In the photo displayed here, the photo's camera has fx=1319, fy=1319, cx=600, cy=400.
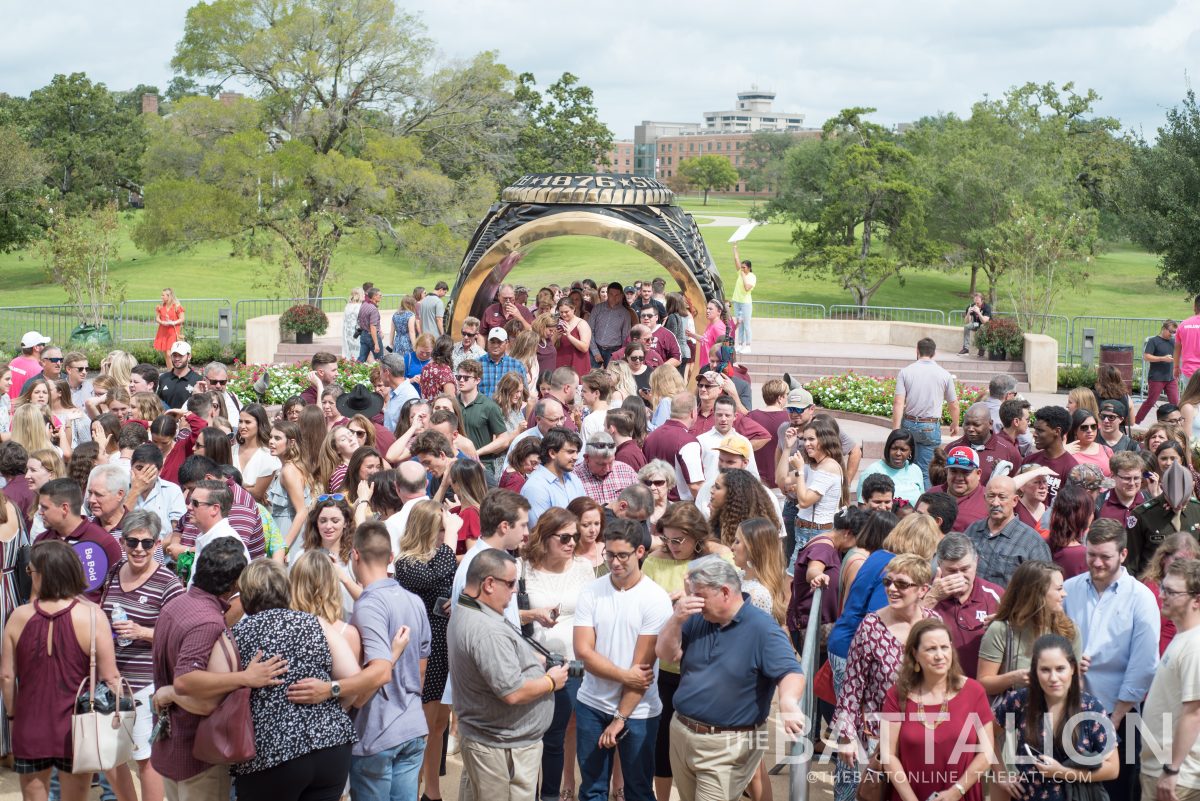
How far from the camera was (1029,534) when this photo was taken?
6961 millimetres

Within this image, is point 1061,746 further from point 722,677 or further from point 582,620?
point 582,620

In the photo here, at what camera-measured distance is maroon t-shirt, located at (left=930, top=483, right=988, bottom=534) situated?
786cm

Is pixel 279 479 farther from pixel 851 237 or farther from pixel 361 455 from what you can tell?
pixel 851 237

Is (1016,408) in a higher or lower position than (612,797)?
higher

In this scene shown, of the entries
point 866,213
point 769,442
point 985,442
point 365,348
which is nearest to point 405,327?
point 365,348

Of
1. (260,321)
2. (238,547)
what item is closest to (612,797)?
(238,547)


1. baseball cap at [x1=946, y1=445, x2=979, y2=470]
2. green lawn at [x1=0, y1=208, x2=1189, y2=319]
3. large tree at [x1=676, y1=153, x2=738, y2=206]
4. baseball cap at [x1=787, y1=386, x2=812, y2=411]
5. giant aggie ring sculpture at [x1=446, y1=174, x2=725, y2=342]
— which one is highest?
large tree at [x1=676, y1=153, x2=738, y2=206]

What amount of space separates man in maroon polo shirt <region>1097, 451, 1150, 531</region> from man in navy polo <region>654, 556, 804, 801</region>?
10.8 feet

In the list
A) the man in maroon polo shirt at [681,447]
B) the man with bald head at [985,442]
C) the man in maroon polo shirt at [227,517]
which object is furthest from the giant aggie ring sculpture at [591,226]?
the man in maroon polo shirt at [227,517]

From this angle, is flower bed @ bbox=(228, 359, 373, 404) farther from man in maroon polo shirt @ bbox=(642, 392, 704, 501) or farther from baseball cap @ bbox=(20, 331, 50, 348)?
man in maroon polo shirt @ bbox=(642, 392, 704, 501)

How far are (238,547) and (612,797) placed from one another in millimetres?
2479

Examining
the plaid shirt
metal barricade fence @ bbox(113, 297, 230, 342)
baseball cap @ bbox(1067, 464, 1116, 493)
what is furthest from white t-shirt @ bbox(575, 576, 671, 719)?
metal barricade fence @ bbox(113, 297, 230, 342)

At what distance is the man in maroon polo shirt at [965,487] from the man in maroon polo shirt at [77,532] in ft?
15.5

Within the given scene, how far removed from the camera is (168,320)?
20.6 m
